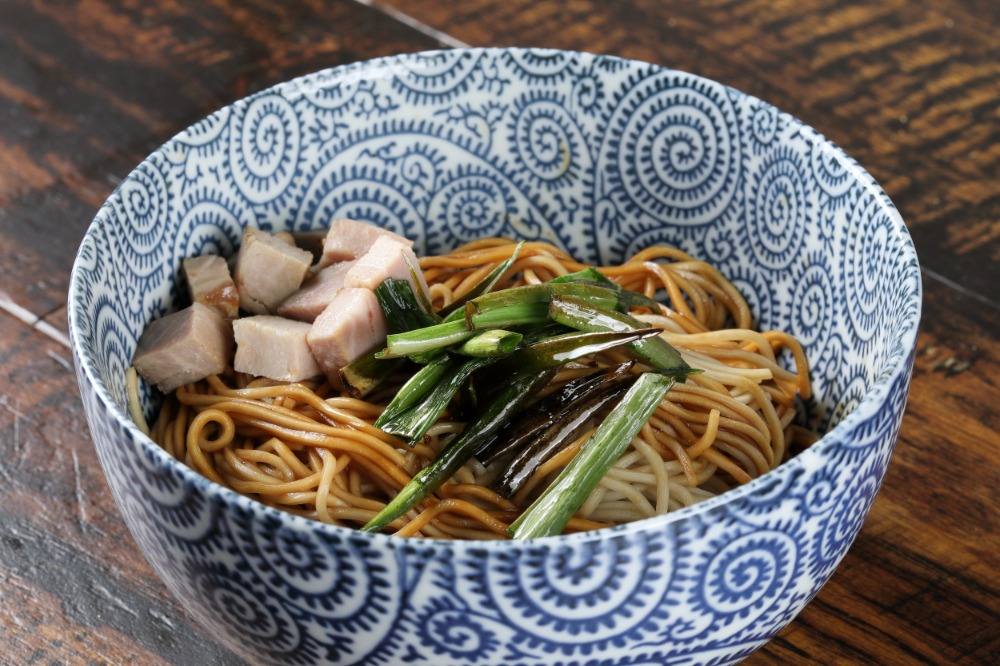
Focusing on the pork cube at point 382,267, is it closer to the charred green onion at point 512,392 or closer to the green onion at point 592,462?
the charred green onion at point 512,392

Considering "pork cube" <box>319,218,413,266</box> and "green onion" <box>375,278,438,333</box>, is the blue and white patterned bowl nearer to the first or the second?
"pork cube" <box>319,218,413,266</box>

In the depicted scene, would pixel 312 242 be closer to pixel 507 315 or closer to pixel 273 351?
pixel 273 351

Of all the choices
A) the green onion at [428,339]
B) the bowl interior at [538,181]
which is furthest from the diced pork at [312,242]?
the green onion at [428,339]

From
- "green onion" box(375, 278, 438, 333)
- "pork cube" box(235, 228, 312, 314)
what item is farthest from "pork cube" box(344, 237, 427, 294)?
"pork cube" box(235, 228, 312, 314)

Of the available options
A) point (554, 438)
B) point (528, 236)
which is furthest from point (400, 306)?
point (528, 236)

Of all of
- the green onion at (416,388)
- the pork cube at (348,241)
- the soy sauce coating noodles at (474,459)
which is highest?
the pork cube at (348,241)

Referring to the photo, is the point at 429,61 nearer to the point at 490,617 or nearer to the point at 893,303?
the point at 893,303
